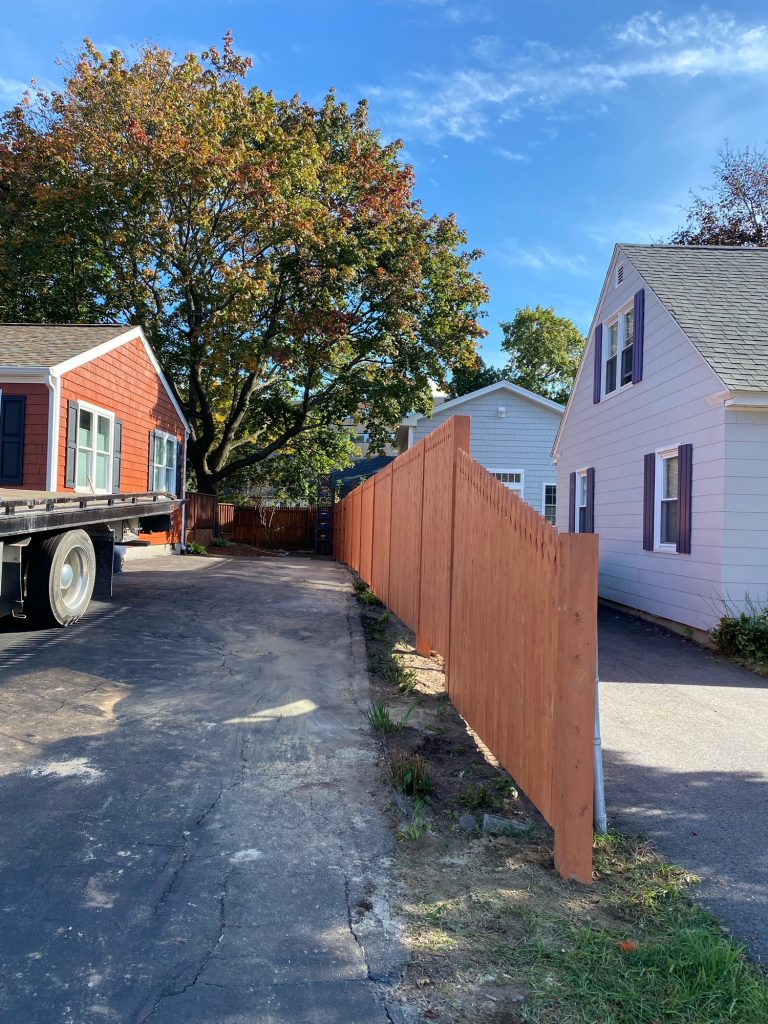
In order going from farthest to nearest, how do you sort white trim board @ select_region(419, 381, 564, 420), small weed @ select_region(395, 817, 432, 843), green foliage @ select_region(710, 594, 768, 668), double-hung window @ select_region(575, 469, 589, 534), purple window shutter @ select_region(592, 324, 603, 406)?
white trim board @ select_region(419, 381, 564, 420) < double-hung window @ select_region(575, 469, 589, 534) < purple window shutter @ select_region(592, 324, 603, 406) < green foliage @ select_region(710, 594, 768, 668) < small weed @ select_region(395, 817, 432, 843)

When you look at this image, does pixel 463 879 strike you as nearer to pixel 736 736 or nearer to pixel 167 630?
pixel 736 736

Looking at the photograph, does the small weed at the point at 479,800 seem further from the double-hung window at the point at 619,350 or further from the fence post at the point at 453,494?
the double-hung window at the point at 619,350

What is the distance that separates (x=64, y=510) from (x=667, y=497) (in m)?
8.42

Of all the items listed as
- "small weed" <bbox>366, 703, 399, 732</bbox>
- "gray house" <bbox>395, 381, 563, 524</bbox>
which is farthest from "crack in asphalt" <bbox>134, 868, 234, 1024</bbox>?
"gray house" <bbox>395, 381, 563, 524</bbox>

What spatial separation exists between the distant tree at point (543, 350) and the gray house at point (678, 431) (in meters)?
27.1

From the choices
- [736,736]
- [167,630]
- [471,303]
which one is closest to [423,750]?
[736,736]

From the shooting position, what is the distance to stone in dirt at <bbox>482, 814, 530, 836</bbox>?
3.56 m

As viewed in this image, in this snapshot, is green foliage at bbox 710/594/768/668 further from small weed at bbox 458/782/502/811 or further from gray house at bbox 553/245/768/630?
small weed at bbox 458/782/502/811

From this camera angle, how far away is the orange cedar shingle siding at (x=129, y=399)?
44.2ft

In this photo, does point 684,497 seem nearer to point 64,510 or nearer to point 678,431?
point 678,431

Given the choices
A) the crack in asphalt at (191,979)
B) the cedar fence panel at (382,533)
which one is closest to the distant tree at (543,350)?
the cedar fence panel at (382,533)

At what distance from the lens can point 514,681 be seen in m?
3.93

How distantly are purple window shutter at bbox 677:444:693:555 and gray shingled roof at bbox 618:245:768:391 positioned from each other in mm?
1284

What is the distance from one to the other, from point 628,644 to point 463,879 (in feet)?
22.4
